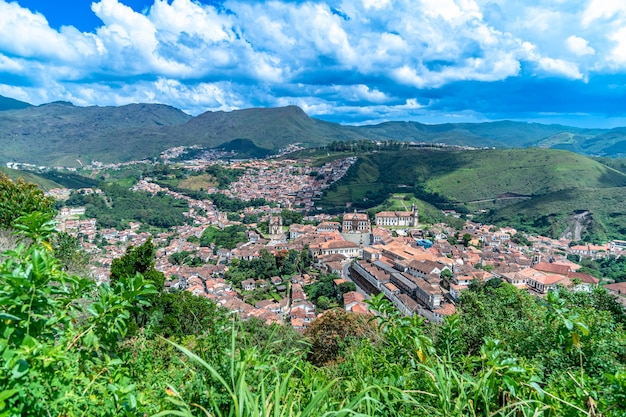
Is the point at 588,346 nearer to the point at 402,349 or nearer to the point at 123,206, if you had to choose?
the point at 402,349

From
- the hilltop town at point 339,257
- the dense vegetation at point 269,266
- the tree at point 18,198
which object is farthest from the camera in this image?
the dense vegetation at point 269,266

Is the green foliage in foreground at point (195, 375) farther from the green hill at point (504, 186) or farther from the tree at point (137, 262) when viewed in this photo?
the green hill at point (504, 186)

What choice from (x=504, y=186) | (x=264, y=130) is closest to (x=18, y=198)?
(x=504, y=186)

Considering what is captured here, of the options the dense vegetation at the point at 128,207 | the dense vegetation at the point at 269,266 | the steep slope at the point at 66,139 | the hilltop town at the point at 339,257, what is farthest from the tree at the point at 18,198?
the steep slope at the point at 66,139

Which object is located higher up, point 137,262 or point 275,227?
point 137,262

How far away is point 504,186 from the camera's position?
62156mm

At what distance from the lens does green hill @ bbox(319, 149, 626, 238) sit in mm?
48094

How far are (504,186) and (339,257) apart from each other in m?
44.5

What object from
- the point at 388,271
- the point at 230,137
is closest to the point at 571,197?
the point at 388,271

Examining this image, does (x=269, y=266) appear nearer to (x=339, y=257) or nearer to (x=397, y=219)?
(x=339, y=257)

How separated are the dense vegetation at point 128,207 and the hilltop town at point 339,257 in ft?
5.79

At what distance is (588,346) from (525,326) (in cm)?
119

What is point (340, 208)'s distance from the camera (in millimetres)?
54000

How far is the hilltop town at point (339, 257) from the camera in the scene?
21.2 m
